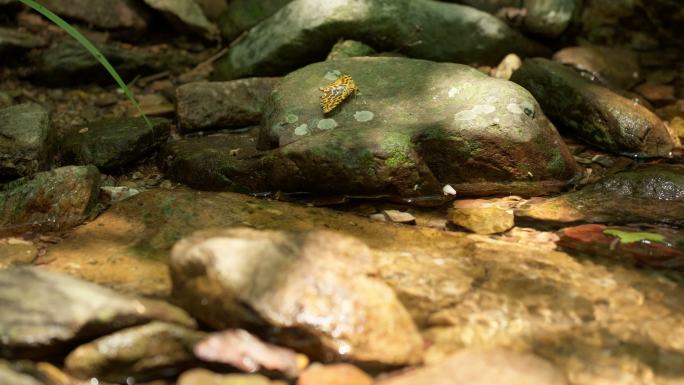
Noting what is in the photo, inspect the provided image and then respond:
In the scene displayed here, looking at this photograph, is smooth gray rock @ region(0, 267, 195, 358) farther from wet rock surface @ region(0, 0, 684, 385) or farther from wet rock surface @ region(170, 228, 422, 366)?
wet rock surface @ region(170, 228, 422, 366)

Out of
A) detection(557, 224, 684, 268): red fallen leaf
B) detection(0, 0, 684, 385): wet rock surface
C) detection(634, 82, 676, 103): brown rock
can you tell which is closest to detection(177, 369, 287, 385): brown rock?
detection(0, 0, 684, 385): wet rock surface

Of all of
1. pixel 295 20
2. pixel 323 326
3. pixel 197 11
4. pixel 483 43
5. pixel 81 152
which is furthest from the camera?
pixel 197 11

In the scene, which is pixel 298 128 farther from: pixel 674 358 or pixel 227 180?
pixel 674 358

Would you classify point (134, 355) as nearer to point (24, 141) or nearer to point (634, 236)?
point (24, 141)

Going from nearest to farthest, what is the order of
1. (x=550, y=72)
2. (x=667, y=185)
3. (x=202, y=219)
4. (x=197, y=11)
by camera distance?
1. (x=202, y=219)
2. (x=667, y=185)
3. (x=550, y=72)
4. (x=197, y=11)

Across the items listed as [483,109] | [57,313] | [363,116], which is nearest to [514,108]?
[483,109]

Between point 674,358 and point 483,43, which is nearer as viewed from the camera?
point 674,358

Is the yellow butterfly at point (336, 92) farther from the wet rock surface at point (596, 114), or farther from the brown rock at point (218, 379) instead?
the brown rock at point (218, 379)

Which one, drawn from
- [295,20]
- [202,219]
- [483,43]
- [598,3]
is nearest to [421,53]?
[483,43]
